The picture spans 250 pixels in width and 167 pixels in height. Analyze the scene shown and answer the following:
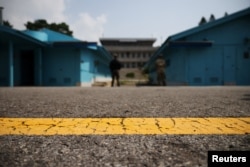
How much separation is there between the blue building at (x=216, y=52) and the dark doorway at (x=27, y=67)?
10364mm

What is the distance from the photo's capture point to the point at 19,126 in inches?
99.0

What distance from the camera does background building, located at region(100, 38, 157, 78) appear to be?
194ft

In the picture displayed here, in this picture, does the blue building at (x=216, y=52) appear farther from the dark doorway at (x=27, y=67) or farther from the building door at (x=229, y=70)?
the dark doorway at (x=27, y=67)

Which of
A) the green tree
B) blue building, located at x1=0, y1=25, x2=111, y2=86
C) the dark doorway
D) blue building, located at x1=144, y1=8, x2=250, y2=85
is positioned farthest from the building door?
the green tree

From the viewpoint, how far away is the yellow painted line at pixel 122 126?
89.0 inches

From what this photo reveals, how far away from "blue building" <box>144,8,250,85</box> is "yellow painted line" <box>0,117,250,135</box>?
13391 mm

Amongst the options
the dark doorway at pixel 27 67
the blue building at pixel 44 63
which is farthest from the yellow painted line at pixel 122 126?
the dark doorway at pixel 27 67

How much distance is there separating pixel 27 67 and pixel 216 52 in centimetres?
1399

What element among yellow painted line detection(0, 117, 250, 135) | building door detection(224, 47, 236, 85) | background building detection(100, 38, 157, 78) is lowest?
yellow painted line detection(0, 117, 250, 135)

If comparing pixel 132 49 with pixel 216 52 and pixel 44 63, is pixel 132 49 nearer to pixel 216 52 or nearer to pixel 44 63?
pixel 44 63

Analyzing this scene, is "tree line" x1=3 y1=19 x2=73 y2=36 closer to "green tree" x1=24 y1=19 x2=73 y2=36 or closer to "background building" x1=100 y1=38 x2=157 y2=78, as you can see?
"green tree" x1=24 y1=19 x2=73 y2=36

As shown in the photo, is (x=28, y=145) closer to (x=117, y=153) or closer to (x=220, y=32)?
(x=117, y=153)

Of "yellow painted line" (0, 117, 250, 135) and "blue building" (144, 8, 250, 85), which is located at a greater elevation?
"blue building" (144, 8, 250, 85)

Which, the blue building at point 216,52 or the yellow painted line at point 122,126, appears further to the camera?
the blue building at point 216,52
